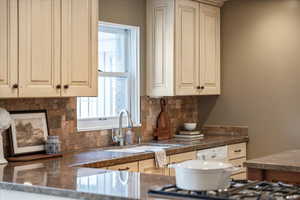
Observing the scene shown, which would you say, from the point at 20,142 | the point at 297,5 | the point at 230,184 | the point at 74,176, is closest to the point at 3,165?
the point at 20,142

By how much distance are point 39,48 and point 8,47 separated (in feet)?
0.88

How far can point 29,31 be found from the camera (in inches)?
138

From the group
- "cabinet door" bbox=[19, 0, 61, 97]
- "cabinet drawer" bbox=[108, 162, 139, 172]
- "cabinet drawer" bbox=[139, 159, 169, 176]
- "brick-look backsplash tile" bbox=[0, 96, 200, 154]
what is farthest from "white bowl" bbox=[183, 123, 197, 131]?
"cabinet door" bbox=[19, 0, 61, 97]

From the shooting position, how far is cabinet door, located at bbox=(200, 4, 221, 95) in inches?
217

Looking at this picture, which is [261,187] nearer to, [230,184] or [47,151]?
[230,184]

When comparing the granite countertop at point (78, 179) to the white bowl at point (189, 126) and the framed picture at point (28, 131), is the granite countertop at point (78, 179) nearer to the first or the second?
the framed picture at point (28, 131)

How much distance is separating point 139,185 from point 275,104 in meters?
3.34

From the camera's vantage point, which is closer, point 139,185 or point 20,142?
point 139,185

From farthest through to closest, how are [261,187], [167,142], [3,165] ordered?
[167,142], [3,165], [261,187]

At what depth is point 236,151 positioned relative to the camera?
5438mm

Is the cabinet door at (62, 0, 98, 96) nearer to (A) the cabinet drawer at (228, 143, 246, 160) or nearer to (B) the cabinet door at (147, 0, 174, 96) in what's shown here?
(B) the cabinet door at (147, 0, 174, 96)

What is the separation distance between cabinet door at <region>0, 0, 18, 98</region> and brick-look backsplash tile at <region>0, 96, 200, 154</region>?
15.0 inches

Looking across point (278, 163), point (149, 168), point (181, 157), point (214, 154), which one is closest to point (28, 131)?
point (149, 168)

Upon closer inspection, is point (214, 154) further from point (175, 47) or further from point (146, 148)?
point (175, 47)
